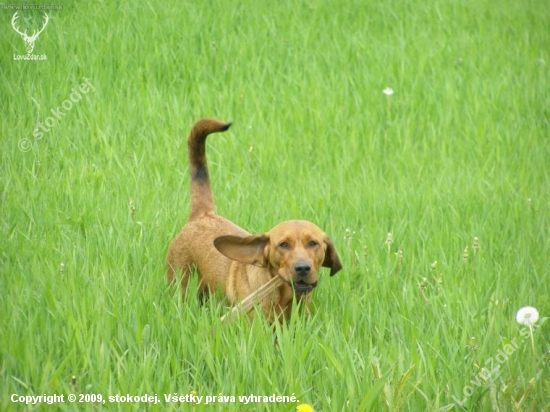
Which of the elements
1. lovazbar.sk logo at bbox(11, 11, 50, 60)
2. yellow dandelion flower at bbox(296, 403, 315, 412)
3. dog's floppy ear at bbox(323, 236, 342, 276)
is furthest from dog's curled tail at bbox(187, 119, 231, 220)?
lovazbar.sk logo at bbox(11, 11, 50, 60)

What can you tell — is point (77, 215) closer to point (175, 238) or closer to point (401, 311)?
point (175, 238)

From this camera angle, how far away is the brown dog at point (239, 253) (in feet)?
14.8

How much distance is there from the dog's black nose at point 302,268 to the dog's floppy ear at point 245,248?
316 millimetres

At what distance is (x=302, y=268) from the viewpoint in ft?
14.4

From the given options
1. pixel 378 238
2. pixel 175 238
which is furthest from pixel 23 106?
pixel 378 238

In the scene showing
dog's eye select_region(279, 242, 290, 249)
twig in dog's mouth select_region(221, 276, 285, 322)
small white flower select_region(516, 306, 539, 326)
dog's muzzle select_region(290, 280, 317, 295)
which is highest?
dog's eye select_region(279, 242, 290, 249)

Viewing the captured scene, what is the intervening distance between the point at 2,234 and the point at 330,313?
2035mm

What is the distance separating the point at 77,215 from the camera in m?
5.71

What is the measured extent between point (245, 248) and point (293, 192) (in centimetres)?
173

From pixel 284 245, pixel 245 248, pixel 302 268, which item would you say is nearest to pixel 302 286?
pixel 302 268

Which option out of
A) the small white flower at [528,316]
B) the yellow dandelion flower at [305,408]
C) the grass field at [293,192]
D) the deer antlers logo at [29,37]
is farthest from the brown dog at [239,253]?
the deer antlers logo at [29,37]

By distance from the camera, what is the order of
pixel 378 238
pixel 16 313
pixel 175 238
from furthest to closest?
pixel 378 238 → pixel 175 238 → pixel 16 313

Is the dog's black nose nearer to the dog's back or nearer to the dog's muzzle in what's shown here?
the dog's muzzle

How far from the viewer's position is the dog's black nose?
4.38m
